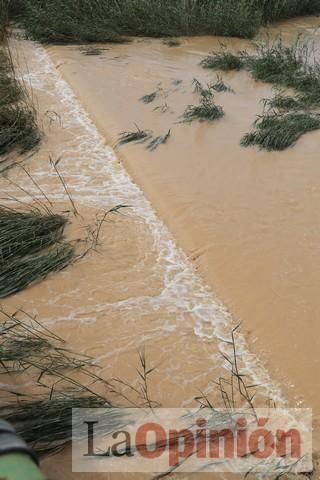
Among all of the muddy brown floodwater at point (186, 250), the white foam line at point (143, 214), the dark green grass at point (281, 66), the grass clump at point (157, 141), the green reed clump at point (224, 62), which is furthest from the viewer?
the green reed clump at point (224, 62)

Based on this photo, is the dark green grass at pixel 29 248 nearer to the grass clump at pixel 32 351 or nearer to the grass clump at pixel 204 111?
the grass clump at pixel 32 351

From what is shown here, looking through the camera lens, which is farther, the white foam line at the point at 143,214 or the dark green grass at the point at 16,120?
the dark green grass at the point at 16,120

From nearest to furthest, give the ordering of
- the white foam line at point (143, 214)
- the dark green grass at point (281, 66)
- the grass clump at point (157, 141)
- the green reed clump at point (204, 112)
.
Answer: the white foam line at point (143, 214)
the grass clump at point (157, 141)
the green reed clump at point (204, 112)
the dark green grass at point (281, 66)

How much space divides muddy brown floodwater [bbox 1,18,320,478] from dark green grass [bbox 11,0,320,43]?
2.33 meters

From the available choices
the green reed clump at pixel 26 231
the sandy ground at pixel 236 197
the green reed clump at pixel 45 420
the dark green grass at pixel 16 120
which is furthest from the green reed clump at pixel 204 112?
the green reed clump at pixel 45 420

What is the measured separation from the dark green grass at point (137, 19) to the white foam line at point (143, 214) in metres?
1.39

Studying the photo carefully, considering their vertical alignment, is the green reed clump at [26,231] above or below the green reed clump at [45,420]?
above

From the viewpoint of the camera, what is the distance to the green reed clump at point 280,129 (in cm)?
581

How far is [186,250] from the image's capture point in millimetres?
4453

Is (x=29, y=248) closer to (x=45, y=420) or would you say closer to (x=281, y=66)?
(x=45, y=420)

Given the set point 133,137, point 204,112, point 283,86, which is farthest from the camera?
point 283,86

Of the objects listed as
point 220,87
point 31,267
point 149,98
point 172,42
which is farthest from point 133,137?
point 172,42

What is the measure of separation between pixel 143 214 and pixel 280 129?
203 centimetres

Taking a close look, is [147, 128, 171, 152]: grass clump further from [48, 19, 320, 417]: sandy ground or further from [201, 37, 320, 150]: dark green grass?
[201, 37, 320, 150]: dark green grass
